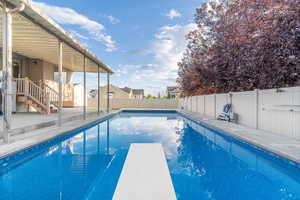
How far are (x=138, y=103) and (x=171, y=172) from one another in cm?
1867

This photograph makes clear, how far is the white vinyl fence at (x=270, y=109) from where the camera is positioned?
4977 millimetres

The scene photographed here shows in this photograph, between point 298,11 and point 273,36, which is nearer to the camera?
point 298,11

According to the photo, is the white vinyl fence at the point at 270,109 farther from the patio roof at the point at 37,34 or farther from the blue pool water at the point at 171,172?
the patio roof at the point at 37,34

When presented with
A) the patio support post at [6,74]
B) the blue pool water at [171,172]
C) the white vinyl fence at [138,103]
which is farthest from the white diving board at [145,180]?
the white vinyl fence at [138,103]

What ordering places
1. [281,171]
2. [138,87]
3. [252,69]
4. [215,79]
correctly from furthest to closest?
[138,87] < [215,79] < [252,69] < [281,171]

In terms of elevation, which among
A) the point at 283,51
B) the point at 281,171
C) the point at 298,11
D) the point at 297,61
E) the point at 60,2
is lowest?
the point at 281,171

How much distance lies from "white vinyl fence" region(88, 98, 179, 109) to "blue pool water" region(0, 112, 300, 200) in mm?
16427

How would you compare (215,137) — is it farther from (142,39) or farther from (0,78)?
(142,39)

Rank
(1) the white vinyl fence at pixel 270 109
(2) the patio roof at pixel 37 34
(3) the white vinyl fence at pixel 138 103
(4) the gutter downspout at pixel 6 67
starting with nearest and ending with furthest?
(4) the gutter downspout at pixel 6 67
(2) the patio roof at pixel 37 34
(1) the white vinyl fence at pixel 270 109
(3) the white vinyl fence at pixel 138 103

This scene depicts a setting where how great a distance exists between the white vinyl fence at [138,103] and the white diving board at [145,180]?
1791cm

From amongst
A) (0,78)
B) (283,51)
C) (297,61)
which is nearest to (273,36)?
(283,51)

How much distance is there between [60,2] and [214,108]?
11068 mm

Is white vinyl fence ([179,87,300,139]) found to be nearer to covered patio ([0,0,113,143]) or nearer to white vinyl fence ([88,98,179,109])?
covered patio ([0,0,113,143])

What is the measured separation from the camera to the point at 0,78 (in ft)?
14.2
